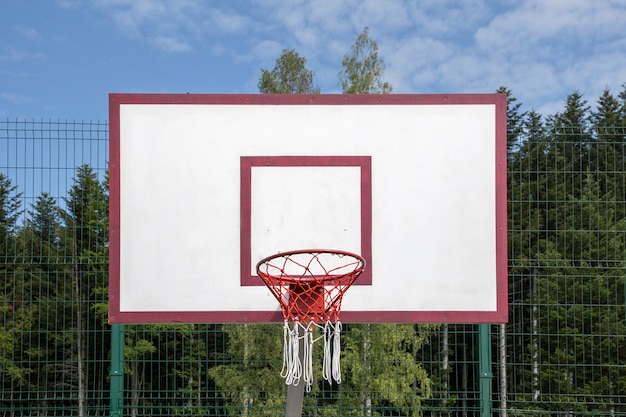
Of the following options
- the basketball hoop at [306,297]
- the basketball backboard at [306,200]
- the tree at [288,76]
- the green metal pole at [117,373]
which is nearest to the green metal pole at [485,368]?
the basketball backboard at [306,200]

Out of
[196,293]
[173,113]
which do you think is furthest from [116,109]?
[196,293]

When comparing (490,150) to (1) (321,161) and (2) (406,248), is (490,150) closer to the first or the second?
(2) (406,248)

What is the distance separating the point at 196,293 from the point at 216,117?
116 cm

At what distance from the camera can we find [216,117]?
4.18 m

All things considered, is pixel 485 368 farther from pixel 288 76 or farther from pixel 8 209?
pixel 288 76

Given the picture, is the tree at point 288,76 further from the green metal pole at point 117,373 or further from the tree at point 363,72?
the green metal pole at point 117,373

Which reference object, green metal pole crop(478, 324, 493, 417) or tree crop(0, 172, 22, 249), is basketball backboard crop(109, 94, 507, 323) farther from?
tree crop(0, 172, 22, 249)

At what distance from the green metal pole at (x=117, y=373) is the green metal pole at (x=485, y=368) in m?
3.10

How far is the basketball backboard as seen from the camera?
4.06 metres

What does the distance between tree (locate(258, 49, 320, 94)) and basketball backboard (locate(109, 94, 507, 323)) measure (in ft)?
39.6

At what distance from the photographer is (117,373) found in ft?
17.9

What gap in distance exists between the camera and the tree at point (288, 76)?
16.1m

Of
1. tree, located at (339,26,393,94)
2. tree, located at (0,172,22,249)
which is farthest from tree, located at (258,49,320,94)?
tree, located at (0,172,22,249)

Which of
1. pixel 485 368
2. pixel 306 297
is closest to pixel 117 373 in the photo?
pixel 306 297
